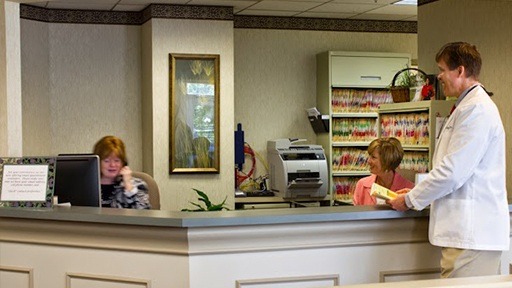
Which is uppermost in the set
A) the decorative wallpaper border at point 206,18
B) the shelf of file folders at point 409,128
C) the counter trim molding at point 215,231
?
the decorative wallpaper border at point 206,18

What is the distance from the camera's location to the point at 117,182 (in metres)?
4.51

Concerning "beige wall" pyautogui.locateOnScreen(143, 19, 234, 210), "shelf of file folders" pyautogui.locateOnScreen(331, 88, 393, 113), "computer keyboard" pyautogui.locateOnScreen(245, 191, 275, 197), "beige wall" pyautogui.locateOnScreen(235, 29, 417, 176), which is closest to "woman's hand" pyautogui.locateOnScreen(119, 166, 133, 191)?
"beige wall" pyautogui.locateOnScreen(143, 19, 234, 210)

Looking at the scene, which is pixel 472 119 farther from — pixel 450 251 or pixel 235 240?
pixel 235 240

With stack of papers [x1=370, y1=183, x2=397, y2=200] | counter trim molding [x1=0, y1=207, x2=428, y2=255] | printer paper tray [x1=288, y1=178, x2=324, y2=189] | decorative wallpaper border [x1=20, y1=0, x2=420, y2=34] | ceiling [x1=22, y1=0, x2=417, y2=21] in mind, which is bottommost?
printer paper tray [x1=288, y1=178, x2=324, y2=189]

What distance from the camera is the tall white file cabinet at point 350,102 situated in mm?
8773

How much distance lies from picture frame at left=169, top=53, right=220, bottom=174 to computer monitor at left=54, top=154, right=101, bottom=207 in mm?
4247

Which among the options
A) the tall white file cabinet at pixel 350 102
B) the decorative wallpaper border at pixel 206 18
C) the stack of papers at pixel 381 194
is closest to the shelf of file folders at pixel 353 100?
the tall white file cabinet at pixel 350 102

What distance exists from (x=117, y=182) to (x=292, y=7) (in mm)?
4287

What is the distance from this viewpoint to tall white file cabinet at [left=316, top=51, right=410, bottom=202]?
8773 millimetres

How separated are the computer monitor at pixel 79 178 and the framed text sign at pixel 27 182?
15 cm

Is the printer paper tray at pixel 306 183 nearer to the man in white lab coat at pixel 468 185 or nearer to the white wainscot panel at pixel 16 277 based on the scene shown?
the white wainscot panel at pixel 16 277

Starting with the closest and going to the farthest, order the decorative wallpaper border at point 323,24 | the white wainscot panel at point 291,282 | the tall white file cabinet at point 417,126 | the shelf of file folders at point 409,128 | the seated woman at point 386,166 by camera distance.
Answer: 1. the white wainscot panel at point 291,282
2. the seated woman at point 386,166
3. the tall white file cabinet at point 417,126
4. the shelf of file folders at point 409,128
5. the decorative wallpaper border at point 323,24

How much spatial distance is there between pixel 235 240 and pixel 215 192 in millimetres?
5081

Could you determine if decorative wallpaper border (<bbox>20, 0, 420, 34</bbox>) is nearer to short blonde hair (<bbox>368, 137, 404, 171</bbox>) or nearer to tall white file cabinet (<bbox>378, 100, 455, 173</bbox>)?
tall white file cabinet (<bbox>378, 100, 455, 173</bbox>)
